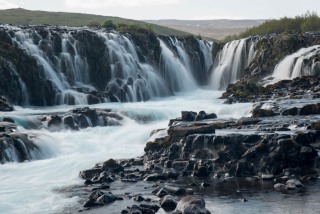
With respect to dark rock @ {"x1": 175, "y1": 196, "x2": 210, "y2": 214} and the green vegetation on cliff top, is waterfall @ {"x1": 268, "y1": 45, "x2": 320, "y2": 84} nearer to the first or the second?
the green vegetation on cliff top

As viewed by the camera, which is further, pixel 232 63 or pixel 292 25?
pixel 292 25

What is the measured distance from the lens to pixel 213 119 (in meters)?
59.2

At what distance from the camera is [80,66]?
87.1 meters

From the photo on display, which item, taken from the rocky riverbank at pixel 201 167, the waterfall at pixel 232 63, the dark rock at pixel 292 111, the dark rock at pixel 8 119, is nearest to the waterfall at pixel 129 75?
the waterfall at pixel 232 63

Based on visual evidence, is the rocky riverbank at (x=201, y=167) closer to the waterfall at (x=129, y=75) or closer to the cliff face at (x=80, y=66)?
the cliff face at (x=80, y=66)

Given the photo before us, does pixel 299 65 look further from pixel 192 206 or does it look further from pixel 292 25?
pixel 192 206

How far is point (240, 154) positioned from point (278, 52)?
5067 centimetres

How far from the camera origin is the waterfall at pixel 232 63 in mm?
99375

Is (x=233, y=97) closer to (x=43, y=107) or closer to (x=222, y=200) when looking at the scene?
(x=43, y=107)

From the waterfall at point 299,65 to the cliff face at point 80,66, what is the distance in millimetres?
16969

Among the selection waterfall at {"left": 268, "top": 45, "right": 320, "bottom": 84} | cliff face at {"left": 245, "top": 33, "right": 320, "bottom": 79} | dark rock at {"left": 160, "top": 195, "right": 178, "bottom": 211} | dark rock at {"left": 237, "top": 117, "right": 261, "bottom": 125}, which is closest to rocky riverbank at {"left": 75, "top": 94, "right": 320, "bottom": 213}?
dark rock at {"left": 160, "top": 195, "right": 178, "bottom": 211}

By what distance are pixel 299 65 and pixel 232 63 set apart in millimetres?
19512

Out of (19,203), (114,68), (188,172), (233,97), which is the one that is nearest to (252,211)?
(188,172)

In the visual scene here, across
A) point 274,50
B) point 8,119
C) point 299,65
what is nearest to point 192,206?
point 8,119
